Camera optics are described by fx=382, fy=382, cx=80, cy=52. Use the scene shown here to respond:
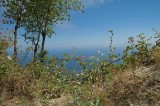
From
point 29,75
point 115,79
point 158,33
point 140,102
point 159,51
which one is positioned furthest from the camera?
point 29,75

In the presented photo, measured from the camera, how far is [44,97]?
916 centimetres

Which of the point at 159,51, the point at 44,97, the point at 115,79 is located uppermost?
the point at 159,51

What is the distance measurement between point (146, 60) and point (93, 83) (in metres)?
1.43

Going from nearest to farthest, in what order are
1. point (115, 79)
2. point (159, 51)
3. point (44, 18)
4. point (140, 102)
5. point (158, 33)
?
point (140, 102), point (115, 79), point (159, 51), point (158, 33), point (44, 18)

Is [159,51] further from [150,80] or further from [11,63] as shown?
[11,63]

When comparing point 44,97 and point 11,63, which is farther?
point 11,63

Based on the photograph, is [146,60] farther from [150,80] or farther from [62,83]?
[62,83]

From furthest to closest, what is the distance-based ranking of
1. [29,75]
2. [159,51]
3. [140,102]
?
[29,75]
[159,51]
[140,102]

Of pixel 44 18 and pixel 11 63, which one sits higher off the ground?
pixel 44 18

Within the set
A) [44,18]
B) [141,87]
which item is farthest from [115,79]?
[44,18]

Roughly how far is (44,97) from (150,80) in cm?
265

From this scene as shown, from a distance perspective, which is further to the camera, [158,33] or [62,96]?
[158,33]

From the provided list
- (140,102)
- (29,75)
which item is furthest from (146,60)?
(29,75)

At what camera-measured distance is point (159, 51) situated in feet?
29.9
